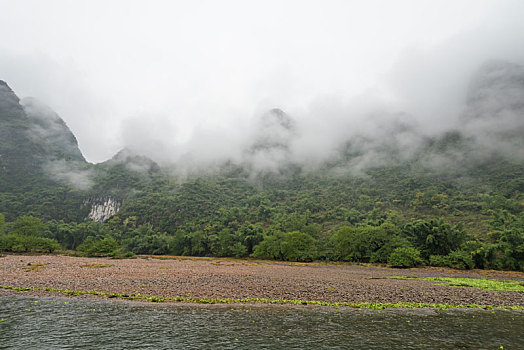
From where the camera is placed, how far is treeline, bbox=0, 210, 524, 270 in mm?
58969

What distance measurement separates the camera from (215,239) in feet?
342

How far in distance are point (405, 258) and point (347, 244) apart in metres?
17.0

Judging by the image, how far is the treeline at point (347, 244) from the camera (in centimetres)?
5897

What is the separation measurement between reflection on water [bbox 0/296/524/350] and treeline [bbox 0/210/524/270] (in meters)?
49.9

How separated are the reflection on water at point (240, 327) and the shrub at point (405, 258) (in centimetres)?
4765

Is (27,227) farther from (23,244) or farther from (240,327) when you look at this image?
(240,327)

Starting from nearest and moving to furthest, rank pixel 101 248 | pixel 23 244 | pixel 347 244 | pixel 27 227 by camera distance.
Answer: pixel 23 244, pixel 347 244, pixel 101 248, pixel 27 227

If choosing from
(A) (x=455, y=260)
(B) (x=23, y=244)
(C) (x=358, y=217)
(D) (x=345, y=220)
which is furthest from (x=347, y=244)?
(B) (x=23, y=244)

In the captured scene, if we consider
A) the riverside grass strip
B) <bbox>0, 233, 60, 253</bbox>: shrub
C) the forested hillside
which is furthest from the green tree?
the riverside grass strip

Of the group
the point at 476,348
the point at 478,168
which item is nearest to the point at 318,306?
the point at 476,348

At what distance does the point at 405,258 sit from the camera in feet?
209

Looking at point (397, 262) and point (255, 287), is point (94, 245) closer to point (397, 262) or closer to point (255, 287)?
point (255, 287)

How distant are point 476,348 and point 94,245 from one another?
91.0m

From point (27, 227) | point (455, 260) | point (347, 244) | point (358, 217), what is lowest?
point (455, 260)
